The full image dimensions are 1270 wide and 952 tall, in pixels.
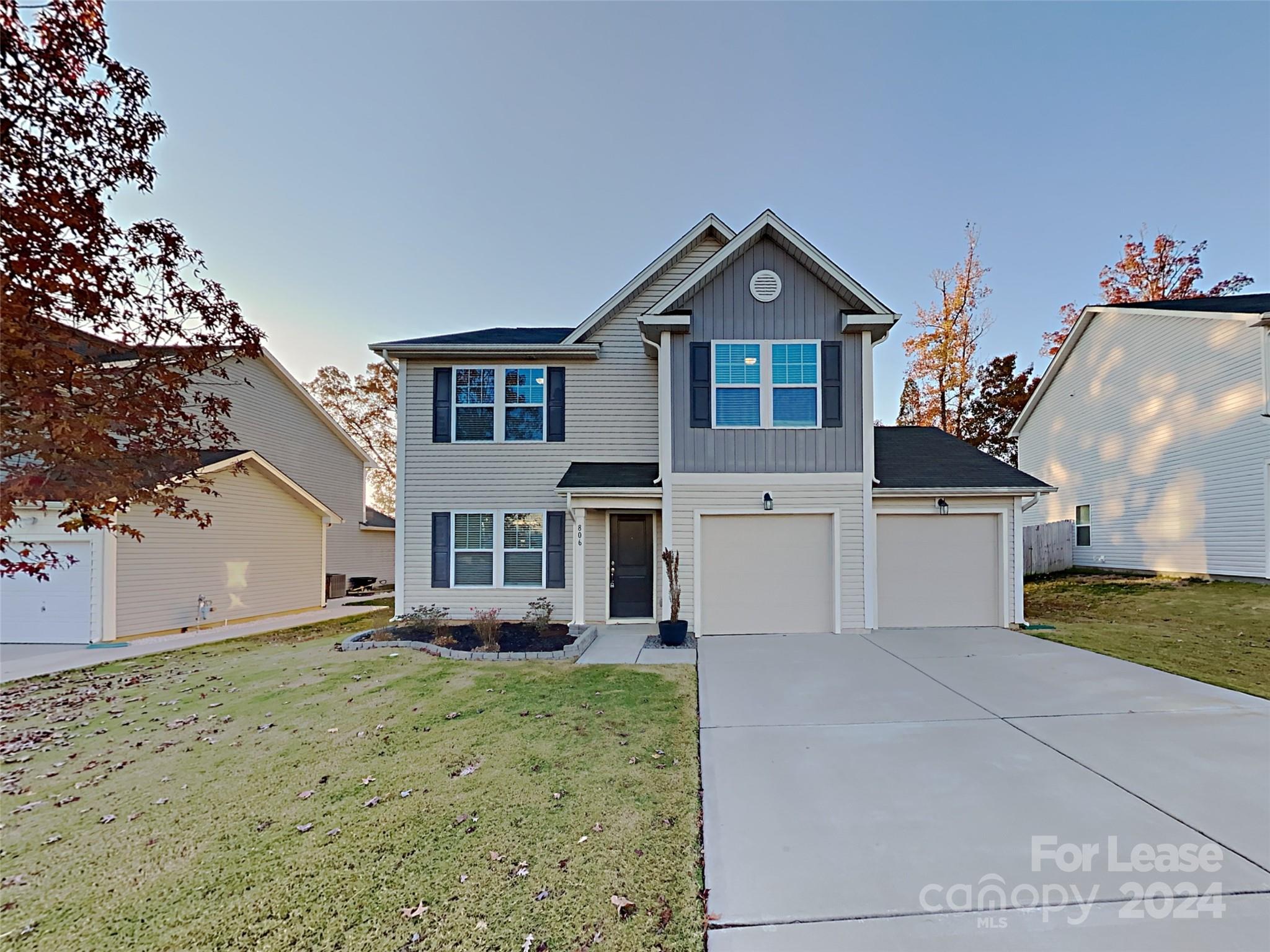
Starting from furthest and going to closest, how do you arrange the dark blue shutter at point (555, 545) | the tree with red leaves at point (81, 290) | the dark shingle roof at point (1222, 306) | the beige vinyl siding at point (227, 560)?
the dark shingle roof at point (1222, 306), the beige vinyl siding at point (227, 560), the dark blue shutter at point (555, 545), the tree with red leaves at point (81, 290)

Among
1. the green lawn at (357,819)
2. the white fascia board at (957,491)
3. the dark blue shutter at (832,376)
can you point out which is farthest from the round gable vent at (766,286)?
the green lawn at (357,819)

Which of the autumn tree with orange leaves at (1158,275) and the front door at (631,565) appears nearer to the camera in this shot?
the front door at (631,565)

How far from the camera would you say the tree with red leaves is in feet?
11.9

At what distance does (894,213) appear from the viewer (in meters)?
15.4

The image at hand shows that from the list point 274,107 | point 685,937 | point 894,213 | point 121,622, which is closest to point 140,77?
point 274,107

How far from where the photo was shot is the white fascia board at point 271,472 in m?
11.6

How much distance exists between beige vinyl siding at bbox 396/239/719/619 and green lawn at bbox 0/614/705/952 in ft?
13.3

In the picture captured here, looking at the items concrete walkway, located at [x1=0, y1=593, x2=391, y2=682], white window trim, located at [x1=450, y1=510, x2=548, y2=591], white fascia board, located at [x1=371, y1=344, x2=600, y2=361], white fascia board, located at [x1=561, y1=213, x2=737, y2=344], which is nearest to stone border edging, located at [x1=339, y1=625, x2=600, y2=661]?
white window trim, located at [x1=450, y1=510, x2=548, y2=591]

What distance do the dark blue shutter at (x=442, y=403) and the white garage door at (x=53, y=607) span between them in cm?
687

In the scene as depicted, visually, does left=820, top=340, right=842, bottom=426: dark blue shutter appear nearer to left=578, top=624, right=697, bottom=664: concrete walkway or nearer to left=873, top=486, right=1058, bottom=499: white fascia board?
left=873, top=486, right=1058, bottom=499: white fascia board

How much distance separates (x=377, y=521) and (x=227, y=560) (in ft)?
31.1

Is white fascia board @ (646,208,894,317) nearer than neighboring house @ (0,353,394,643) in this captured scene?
Yes

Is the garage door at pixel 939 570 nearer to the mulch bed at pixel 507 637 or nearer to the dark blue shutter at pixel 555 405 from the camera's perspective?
the mulch bed at pixel 507 637

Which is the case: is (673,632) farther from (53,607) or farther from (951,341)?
(951,341)
